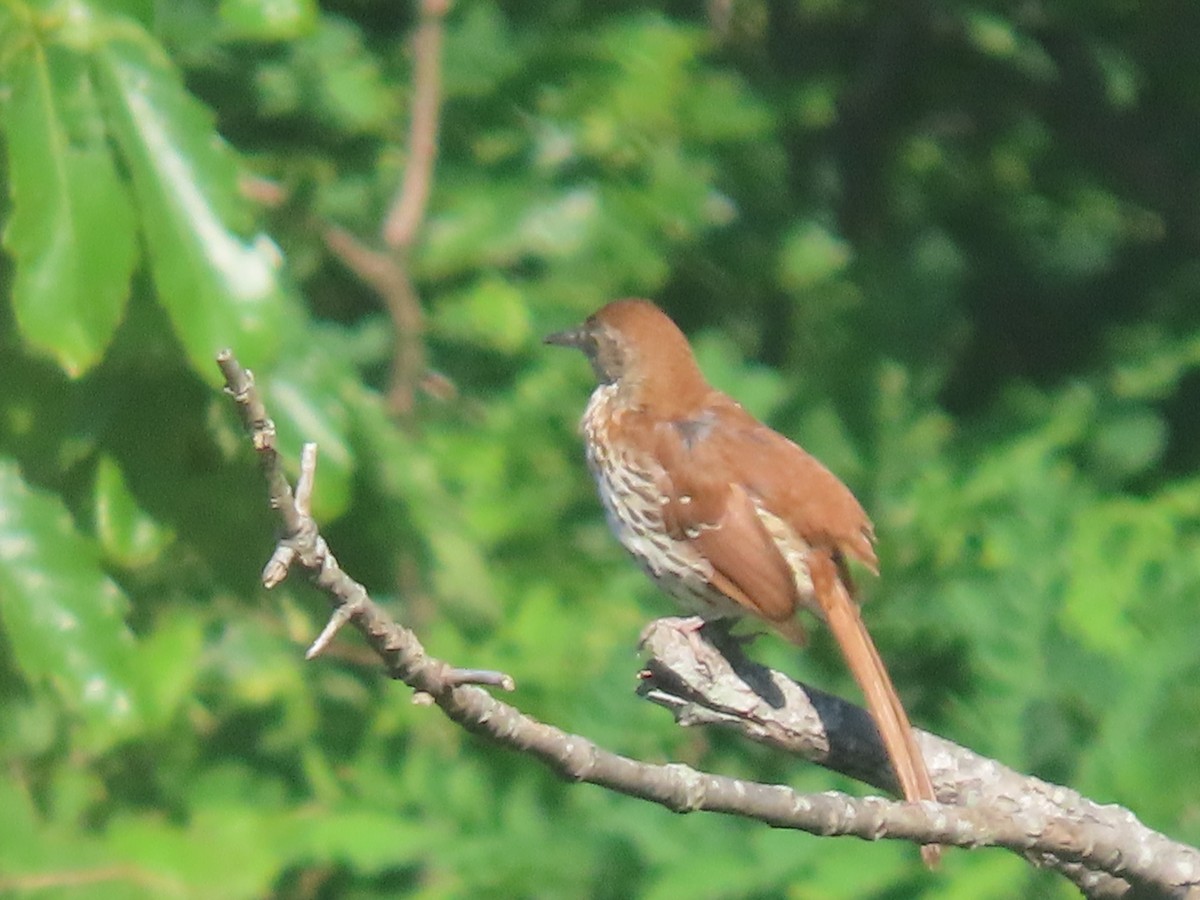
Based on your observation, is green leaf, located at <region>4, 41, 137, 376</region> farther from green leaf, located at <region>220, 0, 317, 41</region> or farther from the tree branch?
the tree branch

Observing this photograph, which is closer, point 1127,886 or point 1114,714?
point 1127,886

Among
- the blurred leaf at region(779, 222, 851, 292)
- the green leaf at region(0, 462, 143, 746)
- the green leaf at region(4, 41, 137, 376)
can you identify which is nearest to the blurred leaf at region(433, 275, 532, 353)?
the blurred leaf at region(779, 222, 851, 292)

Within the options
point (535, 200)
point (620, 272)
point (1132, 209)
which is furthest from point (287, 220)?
point (1132, 209)

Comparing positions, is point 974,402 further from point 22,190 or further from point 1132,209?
point 22,190

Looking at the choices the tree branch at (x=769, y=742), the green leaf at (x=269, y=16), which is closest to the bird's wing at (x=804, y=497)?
the tree branch at (x=769, y=742)

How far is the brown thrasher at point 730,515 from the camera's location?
3770 millimetres

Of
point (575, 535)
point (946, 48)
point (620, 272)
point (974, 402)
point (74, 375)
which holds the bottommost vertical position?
point (74, 375)

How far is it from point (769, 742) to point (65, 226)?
132 cm

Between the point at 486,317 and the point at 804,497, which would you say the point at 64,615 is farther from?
the point at 486,317

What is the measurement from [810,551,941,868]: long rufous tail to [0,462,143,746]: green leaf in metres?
1.17

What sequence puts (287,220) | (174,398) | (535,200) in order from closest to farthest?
1. (174,398)
2. (287,220)
3. (535,200)

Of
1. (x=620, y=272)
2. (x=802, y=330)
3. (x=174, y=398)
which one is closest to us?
(x=174, y=398)

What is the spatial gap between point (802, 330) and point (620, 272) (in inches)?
32.1

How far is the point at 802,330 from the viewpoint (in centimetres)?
655
